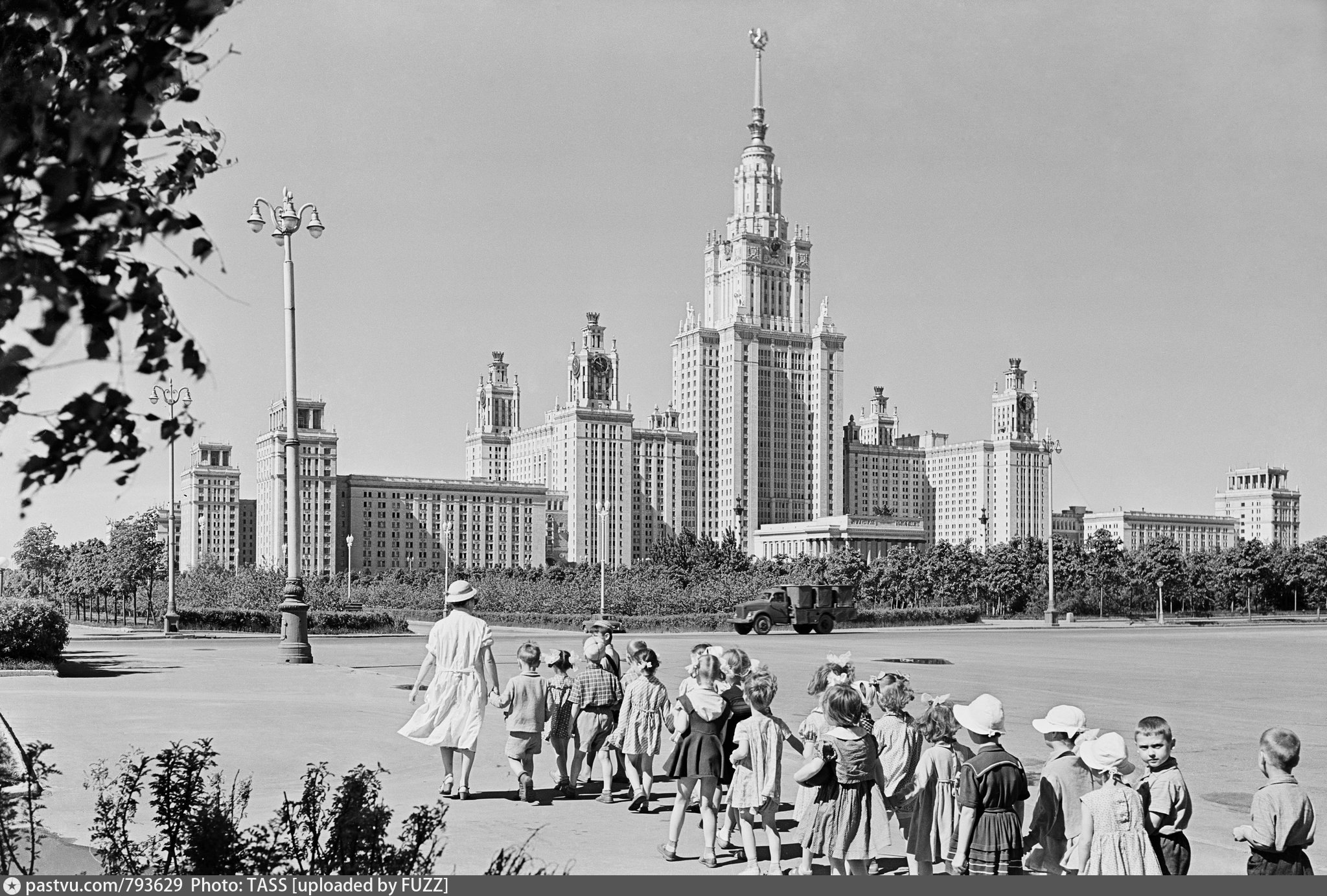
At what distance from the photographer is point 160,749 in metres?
12.3

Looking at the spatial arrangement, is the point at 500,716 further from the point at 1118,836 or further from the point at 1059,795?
the point at 1118,836

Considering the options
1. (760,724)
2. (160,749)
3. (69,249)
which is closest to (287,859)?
(760,724)

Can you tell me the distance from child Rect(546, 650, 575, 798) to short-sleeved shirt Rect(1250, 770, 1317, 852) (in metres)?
6.01

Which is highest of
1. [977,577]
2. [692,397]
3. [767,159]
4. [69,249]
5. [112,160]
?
[767,159]

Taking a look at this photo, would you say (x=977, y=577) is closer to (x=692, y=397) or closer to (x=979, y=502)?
(x=692, y=397)

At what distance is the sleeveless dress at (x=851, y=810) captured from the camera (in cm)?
762

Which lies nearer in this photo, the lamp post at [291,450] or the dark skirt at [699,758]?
the dark skirt at [699,758]

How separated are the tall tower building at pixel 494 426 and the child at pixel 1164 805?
600 feet

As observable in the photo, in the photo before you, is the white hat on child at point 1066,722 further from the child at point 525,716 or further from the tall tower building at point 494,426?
the tall tower building at point 494,426

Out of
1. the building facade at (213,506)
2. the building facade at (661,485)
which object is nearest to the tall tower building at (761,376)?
the building facade at (661,485)

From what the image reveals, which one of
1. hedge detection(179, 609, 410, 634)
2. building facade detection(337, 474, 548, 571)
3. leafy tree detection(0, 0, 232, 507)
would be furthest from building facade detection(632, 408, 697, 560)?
leafy tree detection(0, 0, 232, 507)

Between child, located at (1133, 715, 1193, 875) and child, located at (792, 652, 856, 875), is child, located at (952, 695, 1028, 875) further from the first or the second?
child, located at (792, 652, 856, 875)

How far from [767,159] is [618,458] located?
139 feet

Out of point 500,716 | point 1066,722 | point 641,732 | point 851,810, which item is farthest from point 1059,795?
point 500,716
